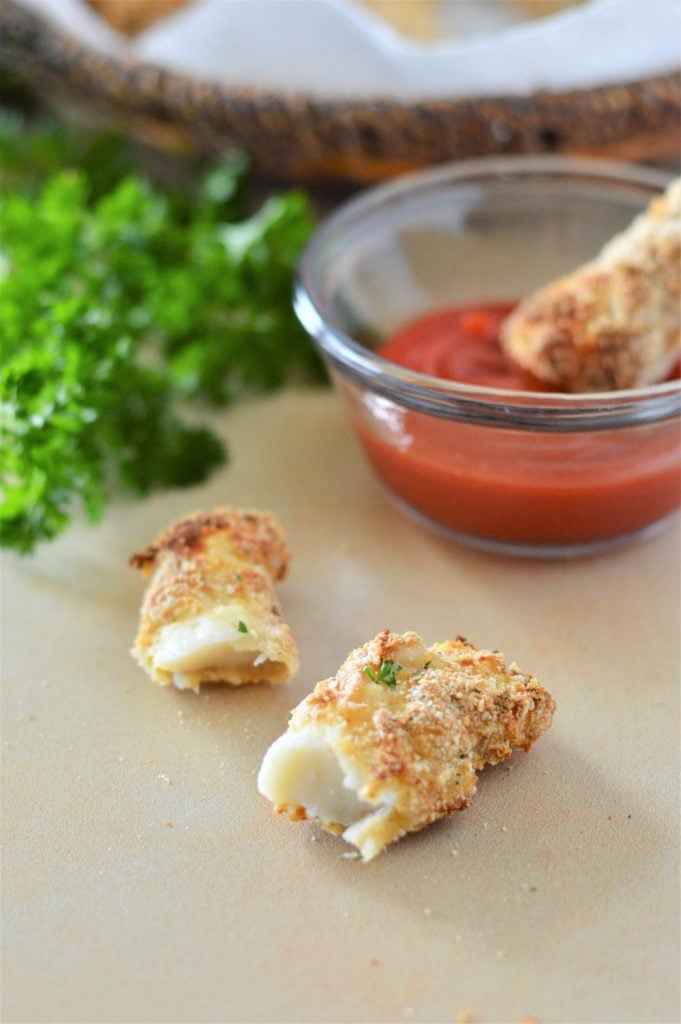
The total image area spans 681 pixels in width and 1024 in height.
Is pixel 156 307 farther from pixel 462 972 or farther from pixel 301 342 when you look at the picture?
pixel 462 972

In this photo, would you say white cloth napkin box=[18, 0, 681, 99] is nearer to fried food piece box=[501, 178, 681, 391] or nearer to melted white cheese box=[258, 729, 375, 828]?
fried food piece box=[501, 178, 681, 391]

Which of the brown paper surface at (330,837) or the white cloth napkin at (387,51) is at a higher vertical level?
the white cloth napkin at (387,51)

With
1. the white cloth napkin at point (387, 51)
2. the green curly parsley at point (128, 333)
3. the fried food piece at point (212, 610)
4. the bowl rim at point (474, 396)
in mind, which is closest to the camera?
the fried food piece at point (212, 610)

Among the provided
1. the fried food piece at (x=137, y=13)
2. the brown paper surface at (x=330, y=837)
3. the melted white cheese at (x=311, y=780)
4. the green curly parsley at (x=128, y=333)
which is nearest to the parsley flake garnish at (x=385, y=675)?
the melted white cheese at (x=311, y=780)

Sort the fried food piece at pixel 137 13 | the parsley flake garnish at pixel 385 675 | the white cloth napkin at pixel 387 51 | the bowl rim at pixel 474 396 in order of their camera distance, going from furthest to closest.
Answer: the fried food piece at pixel 137 13 → the white cloth napkin at pixel 387 51 → the bowl rim at pixel 474 396 → the parsley flake garnish at pixel 385 675

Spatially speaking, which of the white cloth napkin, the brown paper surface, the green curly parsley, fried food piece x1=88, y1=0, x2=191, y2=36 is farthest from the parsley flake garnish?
fried food piece x1=88, y1=0, x2=191, y2=36

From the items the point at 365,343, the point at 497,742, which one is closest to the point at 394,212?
the point at 365,343

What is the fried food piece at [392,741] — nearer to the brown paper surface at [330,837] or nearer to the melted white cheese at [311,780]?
the melted white cheese at [311,780]
